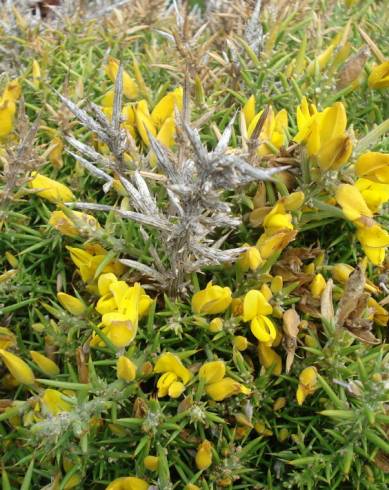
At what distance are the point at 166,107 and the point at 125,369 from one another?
0.58 m

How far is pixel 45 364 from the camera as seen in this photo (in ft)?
3.60

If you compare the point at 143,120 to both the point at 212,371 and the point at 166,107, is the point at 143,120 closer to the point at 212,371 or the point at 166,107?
the point at 166,107

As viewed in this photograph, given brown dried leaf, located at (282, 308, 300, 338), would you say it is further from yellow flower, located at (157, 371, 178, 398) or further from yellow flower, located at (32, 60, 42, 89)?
yellow flower, located at (32, 60, 42, 89)

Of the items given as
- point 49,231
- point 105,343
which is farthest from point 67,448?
point 49,231

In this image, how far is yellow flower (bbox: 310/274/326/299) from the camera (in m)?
1.11

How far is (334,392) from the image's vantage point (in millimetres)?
1055

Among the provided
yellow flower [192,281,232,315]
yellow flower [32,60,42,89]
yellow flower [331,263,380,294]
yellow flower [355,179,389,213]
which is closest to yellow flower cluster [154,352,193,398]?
yellow flower [192,281,232,315]

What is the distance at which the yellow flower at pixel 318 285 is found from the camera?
1.11 meters

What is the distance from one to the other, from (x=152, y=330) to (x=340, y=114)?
49 centimetres

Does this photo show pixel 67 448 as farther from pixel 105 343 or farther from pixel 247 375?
pixel 247 375

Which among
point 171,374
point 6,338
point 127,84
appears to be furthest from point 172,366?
point 127,84

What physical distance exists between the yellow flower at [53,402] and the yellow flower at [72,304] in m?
0.14

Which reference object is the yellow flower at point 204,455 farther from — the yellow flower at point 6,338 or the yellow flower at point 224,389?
the yellow flower at point 6,338

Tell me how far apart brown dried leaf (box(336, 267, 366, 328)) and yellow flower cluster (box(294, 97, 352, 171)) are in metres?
0.19
